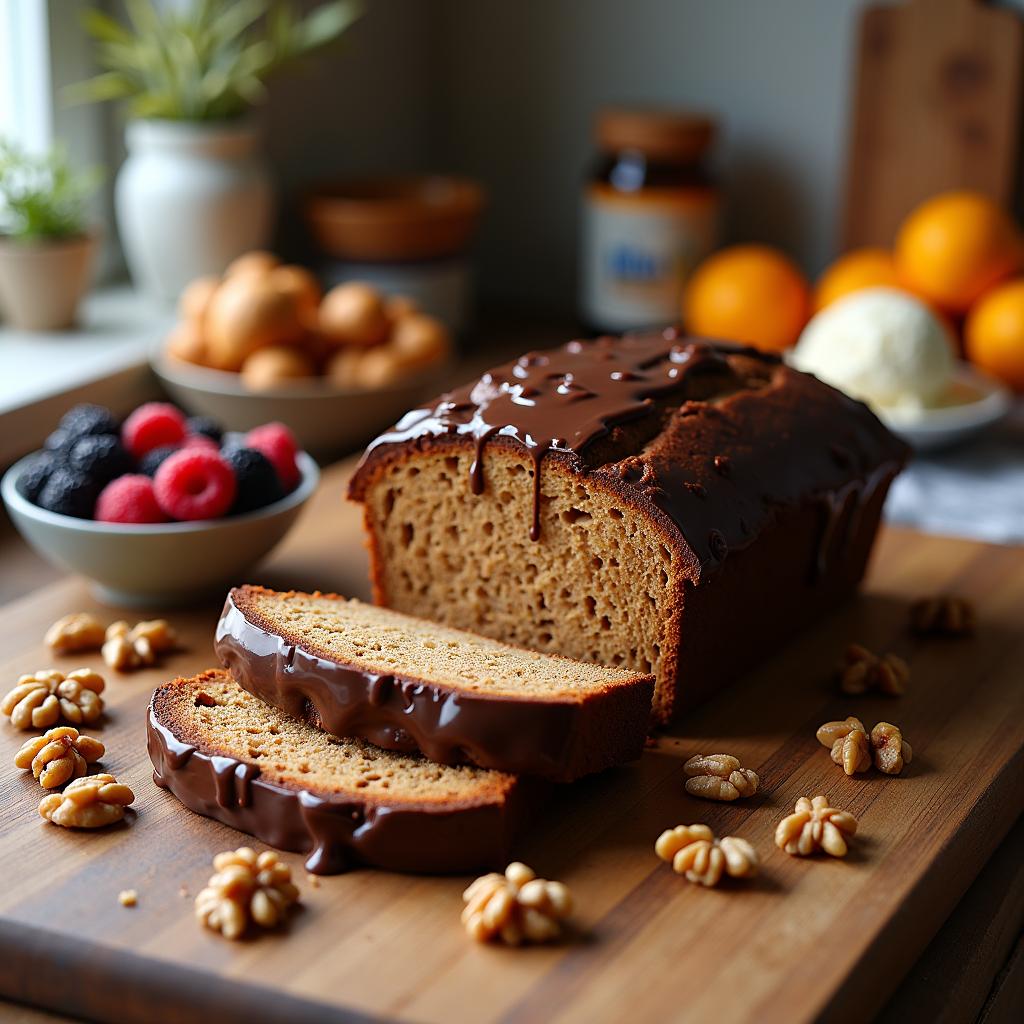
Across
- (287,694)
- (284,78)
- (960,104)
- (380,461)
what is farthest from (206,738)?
(960,104)

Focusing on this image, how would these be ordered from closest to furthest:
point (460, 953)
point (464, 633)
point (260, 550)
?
point (460, 953), point (464, 633), point (260, 550)

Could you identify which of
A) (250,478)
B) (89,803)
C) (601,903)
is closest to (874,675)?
(601,903)

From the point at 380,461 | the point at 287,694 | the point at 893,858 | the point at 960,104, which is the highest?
the point at 960,104

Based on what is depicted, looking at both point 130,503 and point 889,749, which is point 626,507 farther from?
point 130,503

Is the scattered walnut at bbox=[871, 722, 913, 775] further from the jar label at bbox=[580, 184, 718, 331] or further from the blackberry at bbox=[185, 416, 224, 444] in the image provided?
the jar label at bbox=[580, 184, 718, 331]

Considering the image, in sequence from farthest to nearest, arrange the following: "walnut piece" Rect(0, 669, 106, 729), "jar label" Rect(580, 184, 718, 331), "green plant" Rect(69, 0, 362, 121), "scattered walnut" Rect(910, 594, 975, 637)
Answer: "jar label" Rect(580, 184, 718, 331) → "green plant" Rect(69, 0, 362, 121) → "scattered walnut" Rect(910, 594, 975, 637) → "walnut piece" Rect(0, 669, 106, 729)

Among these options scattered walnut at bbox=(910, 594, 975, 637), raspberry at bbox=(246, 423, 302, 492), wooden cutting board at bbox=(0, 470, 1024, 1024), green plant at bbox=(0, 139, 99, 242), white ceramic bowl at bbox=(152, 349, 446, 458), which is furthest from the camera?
green plant at bbox=(0, 139, 99, 242)

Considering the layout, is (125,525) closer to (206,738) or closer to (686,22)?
(206,738)

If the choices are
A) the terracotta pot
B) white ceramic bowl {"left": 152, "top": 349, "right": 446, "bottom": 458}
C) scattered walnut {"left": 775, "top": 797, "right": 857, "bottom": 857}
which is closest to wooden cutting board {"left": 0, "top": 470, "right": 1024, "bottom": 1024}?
scattered walnut {"left": 775, "top": 797, "right": 857, "bottom": 857}
